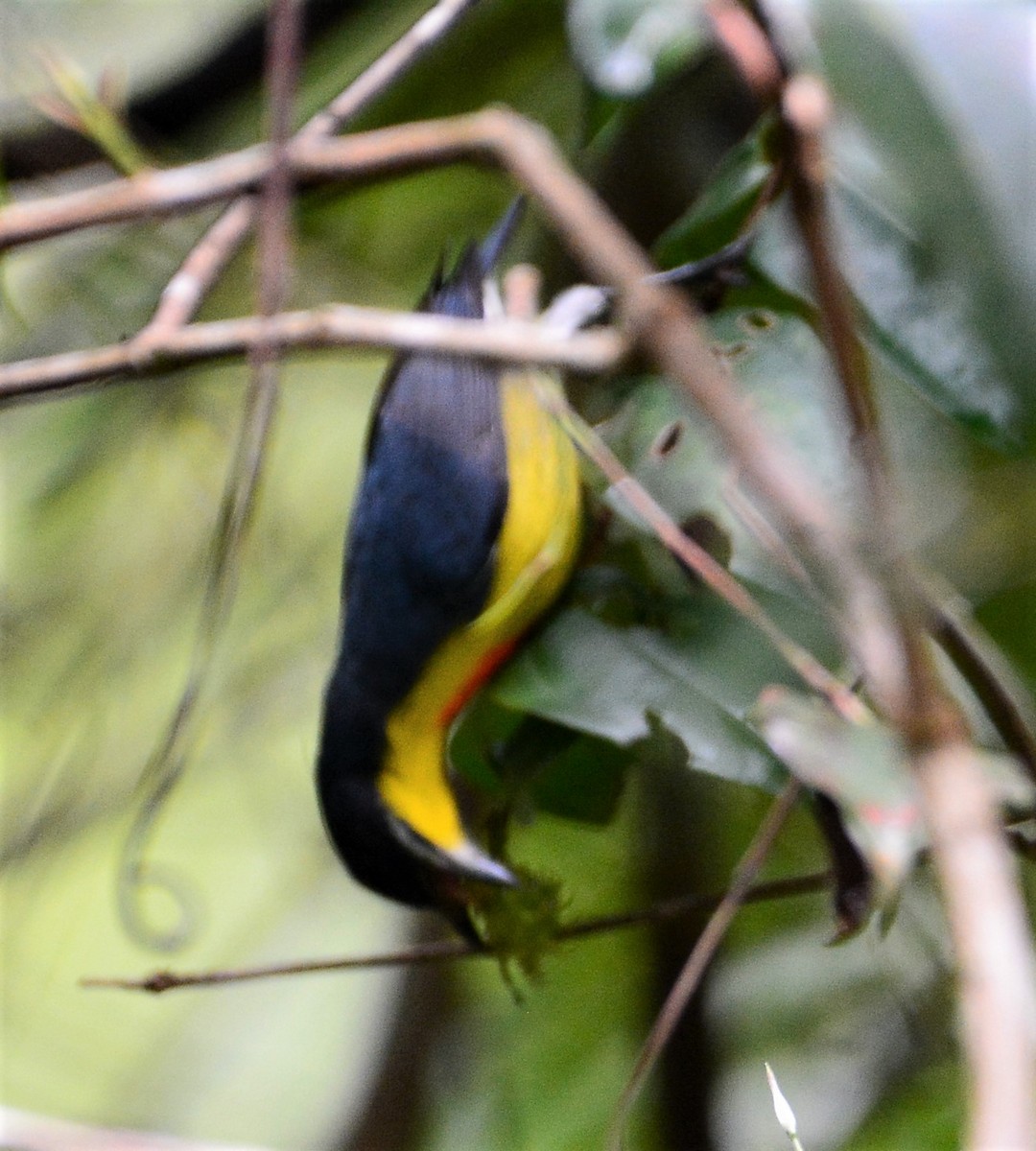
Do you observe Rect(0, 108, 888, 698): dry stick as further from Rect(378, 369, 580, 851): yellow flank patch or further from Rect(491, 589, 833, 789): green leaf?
Rect(378, 369, 580, 851): yellow flank patch

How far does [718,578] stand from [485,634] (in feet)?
1.97

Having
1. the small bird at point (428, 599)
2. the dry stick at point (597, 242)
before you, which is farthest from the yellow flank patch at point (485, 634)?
the dry stick at point (597, 242)

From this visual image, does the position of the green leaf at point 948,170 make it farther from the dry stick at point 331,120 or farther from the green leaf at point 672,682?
the dry stick at point 331,120

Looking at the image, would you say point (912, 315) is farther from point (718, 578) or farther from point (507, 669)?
point (507, 669)

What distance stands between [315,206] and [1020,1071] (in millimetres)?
1538

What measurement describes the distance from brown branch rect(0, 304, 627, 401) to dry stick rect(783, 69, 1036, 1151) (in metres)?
0.16

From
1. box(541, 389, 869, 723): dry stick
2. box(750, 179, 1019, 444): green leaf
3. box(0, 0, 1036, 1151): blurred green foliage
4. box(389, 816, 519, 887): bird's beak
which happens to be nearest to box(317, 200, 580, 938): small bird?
box(389, 816, 519, 887): bird's beak

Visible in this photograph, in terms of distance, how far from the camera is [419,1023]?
1.85 m

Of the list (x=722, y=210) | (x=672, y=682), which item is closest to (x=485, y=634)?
(x=672, y=682)

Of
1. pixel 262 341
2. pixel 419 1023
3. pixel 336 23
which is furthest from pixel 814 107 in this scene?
pixel 419 1023

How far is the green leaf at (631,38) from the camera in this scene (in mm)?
889

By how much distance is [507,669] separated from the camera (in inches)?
41.2

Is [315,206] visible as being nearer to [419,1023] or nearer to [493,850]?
[493,850]

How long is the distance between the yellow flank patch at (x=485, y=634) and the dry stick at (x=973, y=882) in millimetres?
832
